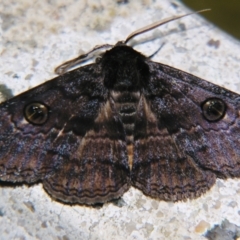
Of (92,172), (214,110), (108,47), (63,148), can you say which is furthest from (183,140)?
(108,47)

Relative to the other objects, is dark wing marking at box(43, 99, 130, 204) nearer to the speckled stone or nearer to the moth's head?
the speckled stone

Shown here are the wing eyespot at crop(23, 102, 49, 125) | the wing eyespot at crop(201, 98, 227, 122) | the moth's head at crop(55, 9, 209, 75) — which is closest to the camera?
the wing eyespot at crop(23, 102, 49, 125)

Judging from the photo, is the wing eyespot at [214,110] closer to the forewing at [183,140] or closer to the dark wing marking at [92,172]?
the forewing at [183,140]

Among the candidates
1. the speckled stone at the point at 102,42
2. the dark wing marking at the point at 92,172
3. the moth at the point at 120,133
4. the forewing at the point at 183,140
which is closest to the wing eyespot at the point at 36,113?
the moth at the point at 120,133

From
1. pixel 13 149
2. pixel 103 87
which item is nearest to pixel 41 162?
pixel 13 149

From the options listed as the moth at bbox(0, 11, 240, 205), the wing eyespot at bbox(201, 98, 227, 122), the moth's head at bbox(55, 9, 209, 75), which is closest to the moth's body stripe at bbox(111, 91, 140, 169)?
the moth at bbox(0, 11, 240, 205)

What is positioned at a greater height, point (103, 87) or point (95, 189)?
point (103, 87)

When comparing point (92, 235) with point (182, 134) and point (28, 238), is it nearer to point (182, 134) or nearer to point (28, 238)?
point (28, 238)

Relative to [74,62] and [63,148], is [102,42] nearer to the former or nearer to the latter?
[74,62]
